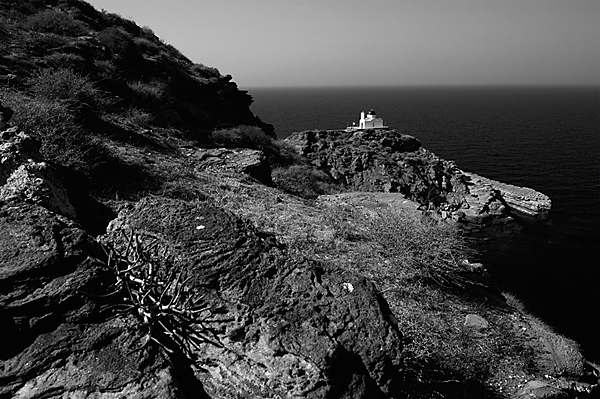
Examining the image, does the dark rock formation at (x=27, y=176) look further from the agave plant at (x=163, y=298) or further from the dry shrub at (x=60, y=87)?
the dry shrub at (x=60, y=87)

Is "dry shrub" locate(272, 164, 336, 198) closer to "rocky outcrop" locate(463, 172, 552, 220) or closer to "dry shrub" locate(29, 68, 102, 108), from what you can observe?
"dry shrub" locate(29, 68, 102, 108)

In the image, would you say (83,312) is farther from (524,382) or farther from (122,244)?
(524,382)

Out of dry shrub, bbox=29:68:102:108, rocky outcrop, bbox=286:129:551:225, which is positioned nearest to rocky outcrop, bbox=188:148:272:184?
dry shrub, bbox=29:68:102:108

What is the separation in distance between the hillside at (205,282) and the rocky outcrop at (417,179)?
24545mm

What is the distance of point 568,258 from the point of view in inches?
1083

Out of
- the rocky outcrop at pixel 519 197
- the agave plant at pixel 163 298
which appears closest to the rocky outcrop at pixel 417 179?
the rocky outcrop at pixel 519 197

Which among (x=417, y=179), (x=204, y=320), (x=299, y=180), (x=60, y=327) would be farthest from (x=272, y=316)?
(x=417, y=179)

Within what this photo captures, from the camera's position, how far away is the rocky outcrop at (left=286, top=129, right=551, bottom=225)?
123ft

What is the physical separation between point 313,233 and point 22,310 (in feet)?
21.4

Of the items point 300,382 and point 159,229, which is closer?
point 300,382

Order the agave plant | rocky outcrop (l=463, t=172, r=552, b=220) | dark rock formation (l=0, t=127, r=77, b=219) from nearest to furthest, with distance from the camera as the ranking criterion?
the agave plant < dark rock formation (l=0, t=127, r=77, b=219) < rocky outcrop (l=463, t=172, r=552, b=220)

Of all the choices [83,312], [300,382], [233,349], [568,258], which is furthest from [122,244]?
[568,258]

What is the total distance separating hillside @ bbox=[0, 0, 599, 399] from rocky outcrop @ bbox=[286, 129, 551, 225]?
24.5 meters

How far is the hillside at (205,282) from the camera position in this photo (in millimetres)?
2801
